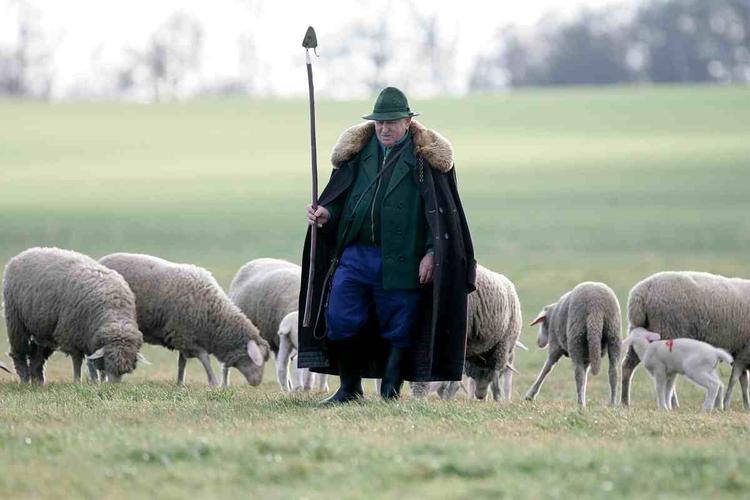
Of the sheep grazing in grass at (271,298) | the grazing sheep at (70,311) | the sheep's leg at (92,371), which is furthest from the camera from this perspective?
the sheep grazing in grass at (271,298)

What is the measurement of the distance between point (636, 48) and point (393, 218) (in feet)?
275

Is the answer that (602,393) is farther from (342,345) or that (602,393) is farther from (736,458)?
(736,458)

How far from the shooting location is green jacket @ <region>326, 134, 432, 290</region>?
32.2ft

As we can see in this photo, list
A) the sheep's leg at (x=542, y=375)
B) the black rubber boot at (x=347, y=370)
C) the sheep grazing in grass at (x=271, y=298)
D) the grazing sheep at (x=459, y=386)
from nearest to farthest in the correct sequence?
the black rubber boot at (x=347, y=370), the grazing sheep at (x=459, y=386), the sheep's leg at (x=542, y=375), the sheep grazing in grass at (x=271, y=298)

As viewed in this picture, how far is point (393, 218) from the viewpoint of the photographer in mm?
9844

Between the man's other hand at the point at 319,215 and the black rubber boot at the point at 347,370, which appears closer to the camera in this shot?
the man's other hand at the point at 319,215

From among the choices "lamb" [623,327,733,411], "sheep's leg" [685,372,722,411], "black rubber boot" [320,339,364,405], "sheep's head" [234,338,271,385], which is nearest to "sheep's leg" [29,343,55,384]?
"sheep's head" [234,338,271,385]

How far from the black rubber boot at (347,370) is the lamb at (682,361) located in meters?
2.92

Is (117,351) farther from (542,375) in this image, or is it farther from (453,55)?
(453,55)

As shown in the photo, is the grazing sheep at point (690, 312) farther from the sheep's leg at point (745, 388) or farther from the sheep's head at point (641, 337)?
the sheep's leg at point (745, 388)

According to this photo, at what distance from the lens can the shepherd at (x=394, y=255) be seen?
32.3 ft

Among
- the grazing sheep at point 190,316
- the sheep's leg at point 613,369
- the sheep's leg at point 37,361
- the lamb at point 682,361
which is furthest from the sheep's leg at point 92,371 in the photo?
the lamb at point 682,361

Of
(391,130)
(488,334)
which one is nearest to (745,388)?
(488,334)

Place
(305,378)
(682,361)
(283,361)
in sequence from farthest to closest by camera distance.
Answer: (283,361) → (305,378) → (682,361)
